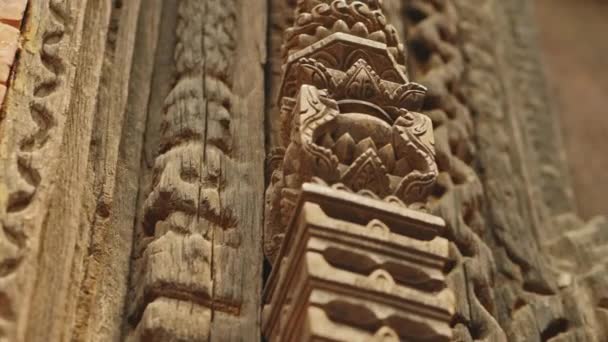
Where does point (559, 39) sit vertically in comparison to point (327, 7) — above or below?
above

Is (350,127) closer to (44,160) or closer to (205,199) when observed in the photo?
(205,199)

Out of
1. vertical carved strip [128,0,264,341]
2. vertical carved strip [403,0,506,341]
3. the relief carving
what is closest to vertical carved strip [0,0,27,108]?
vertical carved strip [128,0,264,341]

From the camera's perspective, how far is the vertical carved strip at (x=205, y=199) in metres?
1.91

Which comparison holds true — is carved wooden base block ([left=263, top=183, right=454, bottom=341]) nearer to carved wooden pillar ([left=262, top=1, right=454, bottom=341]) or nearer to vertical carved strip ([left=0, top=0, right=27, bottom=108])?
carved wooden pillar ([left=262, top=1, right=454, bottom=341])

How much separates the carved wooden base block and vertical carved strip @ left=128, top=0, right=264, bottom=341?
0.16m

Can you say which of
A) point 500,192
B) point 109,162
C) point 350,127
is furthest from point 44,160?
point 500,192

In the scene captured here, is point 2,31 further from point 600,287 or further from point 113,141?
point 600,287

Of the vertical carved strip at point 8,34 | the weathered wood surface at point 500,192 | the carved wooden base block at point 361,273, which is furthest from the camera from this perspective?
the weathered wood surface at point 500,192

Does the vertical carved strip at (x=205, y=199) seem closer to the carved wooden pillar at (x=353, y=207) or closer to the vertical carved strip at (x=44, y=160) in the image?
the carved wooden pillar at (x=353, y=207)

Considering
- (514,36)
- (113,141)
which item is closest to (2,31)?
(113,141)

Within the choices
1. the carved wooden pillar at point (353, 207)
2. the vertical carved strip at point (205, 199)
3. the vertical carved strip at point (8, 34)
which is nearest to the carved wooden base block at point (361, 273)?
the carved wooden pillar at point (353, 207)

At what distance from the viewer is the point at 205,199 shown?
2076 millimetres

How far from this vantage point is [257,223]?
213 centimetres

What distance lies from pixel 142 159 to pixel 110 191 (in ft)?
0.50
